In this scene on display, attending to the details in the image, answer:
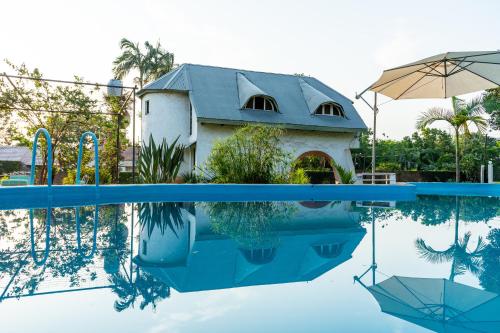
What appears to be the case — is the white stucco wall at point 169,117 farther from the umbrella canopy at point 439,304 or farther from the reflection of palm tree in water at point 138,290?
the umbrella canopy at point 439,304

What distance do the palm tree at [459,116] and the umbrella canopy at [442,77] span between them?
13364 millimetres

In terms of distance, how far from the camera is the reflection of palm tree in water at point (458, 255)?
397 cm

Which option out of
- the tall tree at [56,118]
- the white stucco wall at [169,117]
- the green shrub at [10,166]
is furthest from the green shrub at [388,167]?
the green shrub at [10,166]

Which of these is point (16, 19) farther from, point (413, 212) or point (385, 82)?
point (413, 212)

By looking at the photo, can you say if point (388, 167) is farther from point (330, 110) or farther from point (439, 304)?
point (439, 304)

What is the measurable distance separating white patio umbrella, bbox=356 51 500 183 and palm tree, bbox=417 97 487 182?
1336 centimetres

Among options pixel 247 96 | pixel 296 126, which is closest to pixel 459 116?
pixel 296 126

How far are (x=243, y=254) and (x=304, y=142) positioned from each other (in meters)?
14.9

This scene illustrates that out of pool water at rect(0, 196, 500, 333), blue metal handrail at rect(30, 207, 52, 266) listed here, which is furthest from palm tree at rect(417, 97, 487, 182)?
blue metal handrail at rect(30, 207, 52, 266)

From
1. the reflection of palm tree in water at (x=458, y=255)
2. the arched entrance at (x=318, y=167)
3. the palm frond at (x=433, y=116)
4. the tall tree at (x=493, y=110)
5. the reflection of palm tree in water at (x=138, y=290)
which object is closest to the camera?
the reflection of palm tree in water at (x=138, y=290)

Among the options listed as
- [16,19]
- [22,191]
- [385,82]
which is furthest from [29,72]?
[385,82]

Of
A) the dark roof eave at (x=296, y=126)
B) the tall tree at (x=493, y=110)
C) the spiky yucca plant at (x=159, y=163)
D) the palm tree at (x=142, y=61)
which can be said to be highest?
the palm tree at (x=142, y=61)

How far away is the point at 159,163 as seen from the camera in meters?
16.1

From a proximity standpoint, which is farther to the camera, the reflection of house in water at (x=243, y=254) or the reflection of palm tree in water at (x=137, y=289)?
the reflection of house in water at (x=243, y=254)
